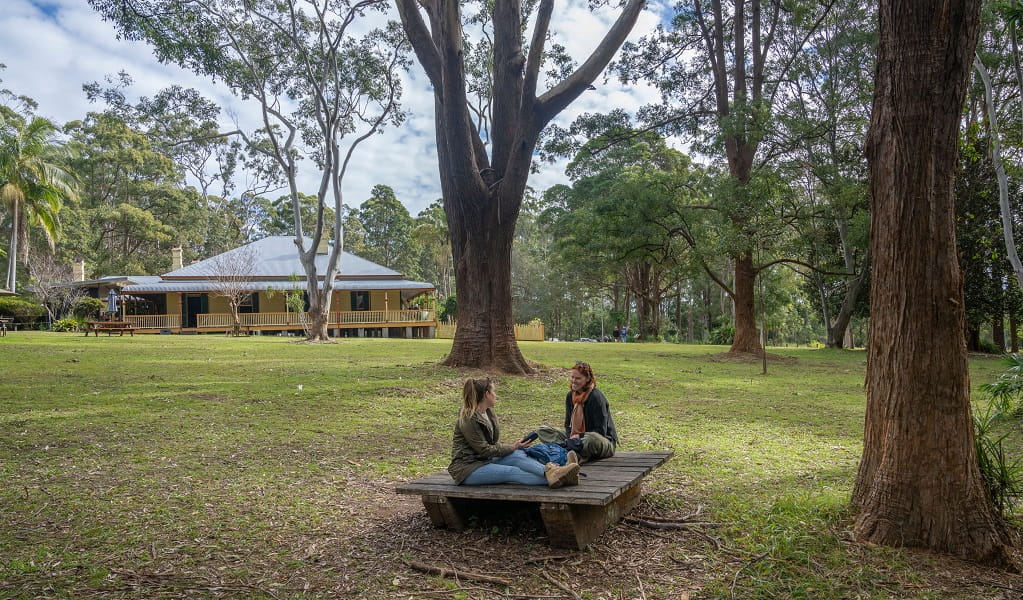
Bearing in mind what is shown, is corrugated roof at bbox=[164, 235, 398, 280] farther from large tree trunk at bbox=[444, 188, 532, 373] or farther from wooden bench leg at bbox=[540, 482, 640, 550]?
wooden bench leg at bbox=[540, 482, 640, 550]

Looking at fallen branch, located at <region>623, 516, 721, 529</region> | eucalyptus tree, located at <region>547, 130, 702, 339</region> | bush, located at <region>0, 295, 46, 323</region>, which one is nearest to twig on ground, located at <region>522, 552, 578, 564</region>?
fallen branch, located at <region>623, 516, 721, 529</region>

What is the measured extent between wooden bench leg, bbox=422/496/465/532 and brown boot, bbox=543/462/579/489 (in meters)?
0.73

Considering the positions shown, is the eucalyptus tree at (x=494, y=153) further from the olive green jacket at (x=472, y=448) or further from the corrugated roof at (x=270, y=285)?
the corrugated roof at (x=270, y=285)

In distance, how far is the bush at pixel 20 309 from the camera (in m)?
33.1

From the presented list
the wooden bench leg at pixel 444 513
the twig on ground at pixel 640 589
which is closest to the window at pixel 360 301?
the wooden bench leg at pixel 444 513

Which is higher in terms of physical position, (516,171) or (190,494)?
(516,171)

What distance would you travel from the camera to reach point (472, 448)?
4.51 metres

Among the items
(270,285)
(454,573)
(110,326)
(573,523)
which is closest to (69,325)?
(110,326)

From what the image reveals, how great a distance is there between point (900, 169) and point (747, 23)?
20.6 meters

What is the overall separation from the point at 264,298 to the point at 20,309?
11.9m

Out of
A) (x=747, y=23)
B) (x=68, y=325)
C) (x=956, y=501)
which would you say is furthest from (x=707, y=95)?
(x=68, y=325)

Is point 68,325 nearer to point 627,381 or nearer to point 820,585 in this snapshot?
point 627,381

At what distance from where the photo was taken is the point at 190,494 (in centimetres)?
559

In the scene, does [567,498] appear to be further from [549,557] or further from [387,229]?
[387,229]
